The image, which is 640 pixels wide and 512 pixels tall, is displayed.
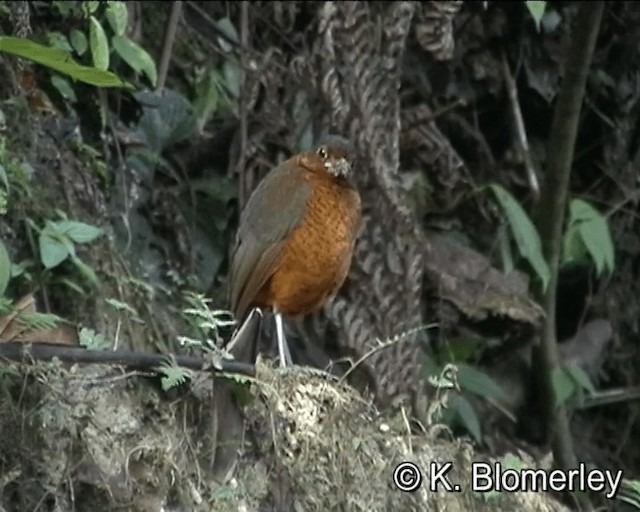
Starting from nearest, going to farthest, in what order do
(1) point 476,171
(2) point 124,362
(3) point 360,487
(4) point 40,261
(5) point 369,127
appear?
(2) point 124,362 → (3) point 360,487 → (4) point 40,261 → (5) point 369,127 → (1) point 476,171

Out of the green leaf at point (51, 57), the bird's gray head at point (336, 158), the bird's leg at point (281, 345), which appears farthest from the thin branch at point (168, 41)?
the green leaf at point (51, 57)

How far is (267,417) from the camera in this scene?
275 cm

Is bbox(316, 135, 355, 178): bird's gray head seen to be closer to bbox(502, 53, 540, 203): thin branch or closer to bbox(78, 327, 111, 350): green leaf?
bbox(78, 327, 111, 350): green leaf

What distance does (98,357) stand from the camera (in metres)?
2.45

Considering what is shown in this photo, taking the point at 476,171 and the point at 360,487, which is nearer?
the point at 360,487

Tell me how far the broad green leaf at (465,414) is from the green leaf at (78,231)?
1668 millimetres

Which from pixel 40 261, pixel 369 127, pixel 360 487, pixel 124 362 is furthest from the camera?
pixel 369 127

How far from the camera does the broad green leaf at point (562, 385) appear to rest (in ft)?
15.7

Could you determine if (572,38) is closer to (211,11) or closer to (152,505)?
(211,11)

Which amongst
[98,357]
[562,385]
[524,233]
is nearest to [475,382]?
[562,385]

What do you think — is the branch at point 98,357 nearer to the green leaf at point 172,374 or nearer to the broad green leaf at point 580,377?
the green leaf at point 172,374

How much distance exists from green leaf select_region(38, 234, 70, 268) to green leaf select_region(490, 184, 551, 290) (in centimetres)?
170

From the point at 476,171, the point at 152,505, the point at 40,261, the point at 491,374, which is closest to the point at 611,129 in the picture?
the point at 476,171

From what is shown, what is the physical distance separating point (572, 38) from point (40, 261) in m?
2.23
